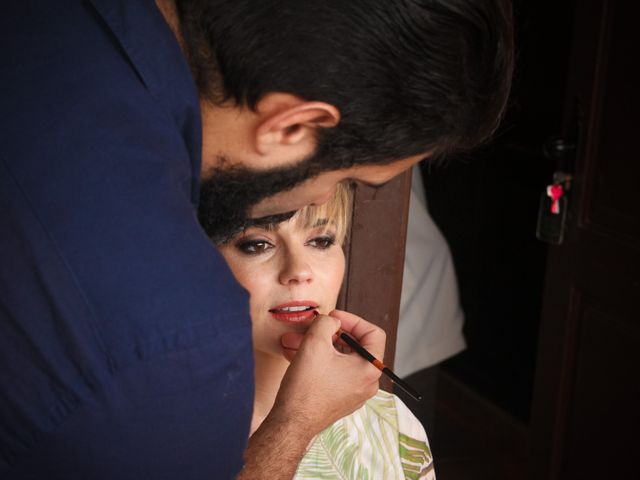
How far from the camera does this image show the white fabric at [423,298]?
2.90 metres

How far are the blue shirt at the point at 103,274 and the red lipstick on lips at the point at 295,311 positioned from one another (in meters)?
0.66

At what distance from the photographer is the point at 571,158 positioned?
8.36 ft

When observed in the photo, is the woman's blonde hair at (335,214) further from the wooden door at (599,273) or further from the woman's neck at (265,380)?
the wooden door at (599,273)

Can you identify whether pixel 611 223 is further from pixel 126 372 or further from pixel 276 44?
pixel 126 372

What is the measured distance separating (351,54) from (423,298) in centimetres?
201

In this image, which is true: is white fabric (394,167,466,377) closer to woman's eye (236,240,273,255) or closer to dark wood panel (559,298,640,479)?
dark wood panel (559,298,640,479)

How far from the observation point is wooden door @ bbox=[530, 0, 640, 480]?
93.3 inches

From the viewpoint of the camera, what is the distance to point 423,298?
2934 millimetres

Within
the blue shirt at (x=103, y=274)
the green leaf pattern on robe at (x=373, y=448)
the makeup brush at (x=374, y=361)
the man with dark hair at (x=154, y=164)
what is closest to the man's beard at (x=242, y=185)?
the man with dark hair at (x=154, y=164)

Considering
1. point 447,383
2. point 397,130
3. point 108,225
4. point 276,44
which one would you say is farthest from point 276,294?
point 447,383

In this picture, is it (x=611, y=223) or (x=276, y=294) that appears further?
(x=611, y=223)

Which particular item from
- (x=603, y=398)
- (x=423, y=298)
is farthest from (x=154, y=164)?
(x=423, y=298)

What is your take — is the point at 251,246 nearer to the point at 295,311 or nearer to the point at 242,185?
the point at 295,311

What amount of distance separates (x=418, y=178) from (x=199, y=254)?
2.23m
